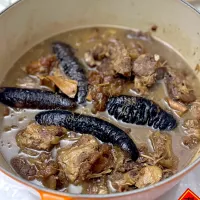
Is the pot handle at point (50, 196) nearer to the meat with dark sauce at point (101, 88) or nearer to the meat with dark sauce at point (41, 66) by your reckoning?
the meat with dark sauce at point (101, 88)

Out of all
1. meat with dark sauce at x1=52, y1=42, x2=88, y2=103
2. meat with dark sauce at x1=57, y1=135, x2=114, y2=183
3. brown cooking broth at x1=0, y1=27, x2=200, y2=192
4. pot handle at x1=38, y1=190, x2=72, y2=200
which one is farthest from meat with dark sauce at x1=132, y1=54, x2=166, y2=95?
pot handle at x1=38, y1=190, x2=72, y2=200

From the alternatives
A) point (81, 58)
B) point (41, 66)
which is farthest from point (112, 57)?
point (41, 66)

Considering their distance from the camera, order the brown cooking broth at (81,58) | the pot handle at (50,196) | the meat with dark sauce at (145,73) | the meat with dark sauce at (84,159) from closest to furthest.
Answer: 1. the pot handle at (50,196)
2. the meat with dark sauce at (84,159)
3. the brown cooking broth at (81,58)
4. the meat with dark sauce at (145,73)

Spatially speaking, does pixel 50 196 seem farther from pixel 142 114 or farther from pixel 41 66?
pixel 41 66

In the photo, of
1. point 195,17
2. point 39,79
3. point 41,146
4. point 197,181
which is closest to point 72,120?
point 41,146

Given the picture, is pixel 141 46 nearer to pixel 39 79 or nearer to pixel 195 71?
pixel 195 71

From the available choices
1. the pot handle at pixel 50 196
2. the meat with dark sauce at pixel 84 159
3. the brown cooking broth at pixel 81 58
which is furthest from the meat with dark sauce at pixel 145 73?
the pot handle at pixel 50 196

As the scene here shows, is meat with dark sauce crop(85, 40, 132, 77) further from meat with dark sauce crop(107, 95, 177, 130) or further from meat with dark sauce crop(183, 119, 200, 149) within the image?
meat with dark sauce crop(183, 119, 200, 149)
